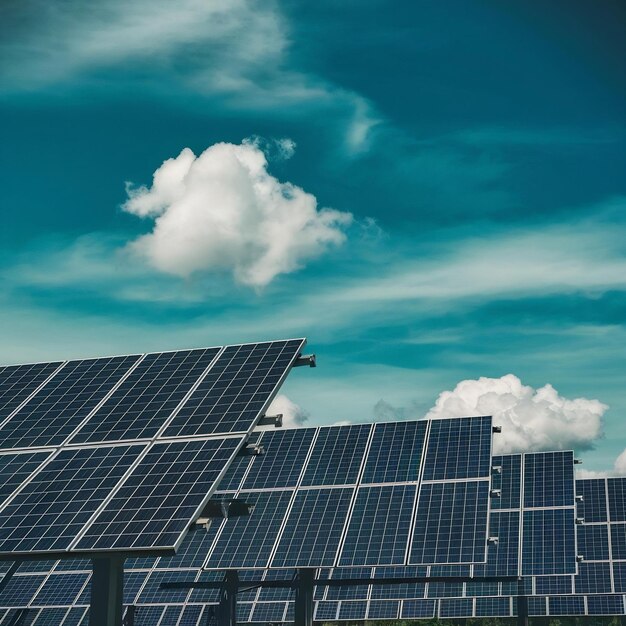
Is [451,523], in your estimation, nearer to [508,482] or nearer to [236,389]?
[508,482]

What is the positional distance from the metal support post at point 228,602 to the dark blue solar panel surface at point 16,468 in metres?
12.3

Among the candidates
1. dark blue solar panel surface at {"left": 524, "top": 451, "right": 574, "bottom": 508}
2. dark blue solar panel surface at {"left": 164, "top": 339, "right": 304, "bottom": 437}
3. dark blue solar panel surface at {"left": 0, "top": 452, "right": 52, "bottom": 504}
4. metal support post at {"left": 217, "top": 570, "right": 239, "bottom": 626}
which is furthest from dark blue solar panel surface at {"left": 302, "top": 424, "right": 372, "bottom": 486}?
dark blue solar panel surface at {"left": 0, "top": 452, "right": 52, "bottom": 504}

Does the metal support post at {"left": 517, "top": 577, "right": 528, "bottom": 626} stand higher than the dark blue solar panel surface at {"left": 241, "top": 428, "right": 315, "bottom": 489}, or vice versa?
the dark blue solar panel surface at {"left": 241, "top": 428, "right": 315, "bottom": 489}

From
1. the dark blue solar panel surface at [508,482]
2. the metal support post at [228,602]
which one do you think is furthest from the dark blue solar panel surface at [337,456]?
the dark blue solar panel surface at [508,482]

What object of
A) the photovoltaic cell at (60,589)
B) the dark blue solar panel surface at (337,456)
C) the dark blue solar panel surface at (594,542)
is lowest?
the photovoltaic cell at (60,589)

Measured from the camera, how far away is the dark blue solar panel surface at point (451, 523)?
34312 mm

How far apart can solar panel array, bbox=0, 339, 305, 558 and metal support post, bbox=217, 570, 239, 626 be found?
33.6 ft

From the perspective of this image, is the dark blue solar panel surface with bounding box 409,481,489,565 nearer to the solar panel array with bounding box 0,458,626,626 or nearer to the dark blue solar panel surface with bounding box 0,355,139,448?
the solar panel array with bounding box 0,458,626,626

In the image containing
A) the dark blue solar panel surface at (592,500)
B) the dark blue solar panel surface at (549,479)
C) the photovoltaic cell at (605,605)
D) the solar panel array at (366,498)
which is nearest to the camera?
the solar panel array at (366,498)

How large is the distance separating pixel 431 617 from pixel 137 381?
2585 centimetres

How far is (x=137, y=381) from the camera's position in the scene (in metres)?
28.8

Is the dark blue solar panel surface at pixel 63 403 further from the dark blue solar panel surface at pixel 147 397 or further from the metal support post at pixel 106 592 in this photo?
the metal support post at pixel 106 592

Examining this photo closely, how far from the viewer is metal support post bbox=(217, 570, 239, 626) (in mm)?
34719

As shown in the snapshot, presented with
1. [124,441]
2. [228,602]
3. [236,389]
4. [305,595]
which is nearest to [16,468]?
[124,441]
